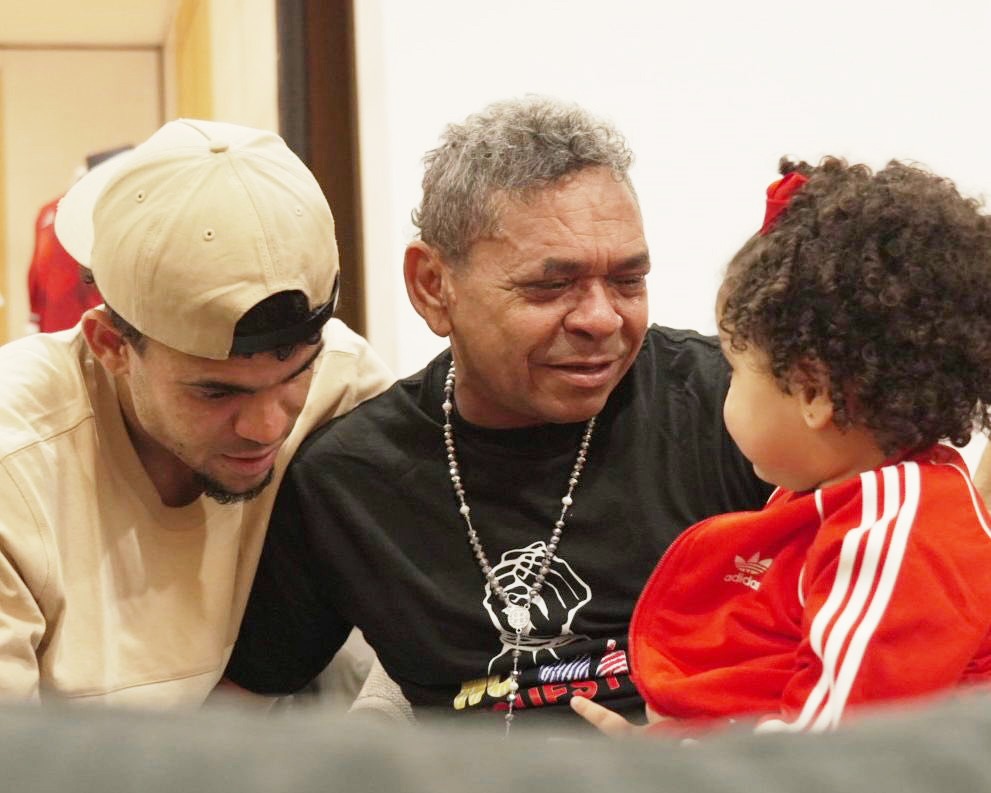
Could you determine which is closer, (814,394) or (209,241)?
(814,394)

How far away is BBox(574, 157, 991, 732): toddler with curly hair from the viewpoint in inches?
37.8

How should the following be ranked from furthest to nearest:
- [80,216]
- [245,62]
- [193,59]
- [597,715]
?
1. [193,59]
2. [245,62]
3. [80,216]
4. [597,715]

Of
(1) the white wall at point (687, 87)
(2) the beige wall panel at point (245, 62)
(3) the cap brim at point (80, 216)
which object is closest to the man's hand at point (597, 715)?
(3) the cap brim at point (80, 216)

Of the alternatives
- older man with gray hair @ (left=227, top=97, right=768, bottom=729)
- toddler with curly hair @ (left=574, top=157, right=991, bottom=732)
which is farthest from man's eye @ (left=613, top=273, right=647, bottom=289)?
toddler with curly hair @ (left=574, top=157, right=991, bottom=732)

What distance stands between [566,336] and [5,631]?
0.69 meters

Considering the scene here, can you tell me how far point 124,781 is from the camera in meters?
0.22

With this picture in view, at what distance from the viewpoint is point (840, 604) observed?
0.98 meters

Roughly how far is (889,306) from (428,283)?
28.0 inches

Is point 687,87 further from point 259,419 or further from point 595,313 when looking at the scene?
point 259,419

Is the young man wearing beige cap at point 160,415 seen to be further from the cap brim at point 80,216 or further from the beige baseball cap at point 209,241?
the cap brim at point 80,216

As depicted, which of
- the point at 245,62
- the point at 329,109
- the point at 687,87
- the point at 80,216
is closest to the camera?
the point at 80,216

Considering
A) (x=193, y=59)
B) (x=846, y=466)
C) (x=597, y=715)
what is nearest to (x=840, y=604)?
(x=846, y=466)

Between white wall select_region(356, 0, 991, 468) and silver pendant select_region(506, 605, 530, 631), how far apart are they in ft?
3.55

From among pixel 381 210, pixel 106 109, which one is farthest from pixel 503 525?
pixel 106 109
